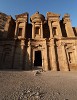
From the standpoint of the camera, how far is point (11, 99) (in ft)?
17.6

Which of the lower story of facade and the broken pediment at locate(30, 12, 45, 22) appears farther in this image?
the broken pediment at locate(30, 12, 45, 22)

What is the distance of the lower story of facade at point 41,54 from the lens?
1833 centimetres

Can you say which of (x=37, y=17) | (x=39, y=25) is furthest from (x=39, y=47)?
(x=37, y=17)

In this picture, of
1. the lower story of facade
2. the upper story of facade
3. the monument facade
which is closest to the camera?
the lower story of facade

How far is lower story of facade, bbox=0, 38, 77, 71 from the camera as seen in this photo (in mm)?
18328

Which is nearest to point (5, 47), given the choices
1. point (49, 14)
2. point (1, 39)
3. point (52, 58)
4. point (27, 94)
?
point (1, 39)

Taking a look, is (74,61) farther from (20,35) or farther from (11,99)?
(11,99)

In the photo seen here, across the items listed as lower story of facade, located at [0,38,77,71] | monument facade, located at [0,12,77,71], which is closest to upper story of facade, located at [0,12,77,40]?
monument facade, located at [0,12,77,71]

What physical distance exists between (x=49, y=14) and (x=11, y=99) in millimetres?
21915

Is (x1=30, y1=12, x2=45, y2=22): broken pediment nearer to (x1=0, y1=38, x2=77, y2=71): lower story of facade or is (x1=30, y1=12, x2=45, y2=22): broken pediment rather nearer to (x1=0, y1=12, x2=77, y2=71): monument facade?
(x1=0, y1=12, x2=77, y2=71): monument facade

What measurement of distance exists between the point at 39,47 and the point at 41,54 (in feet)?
4.76

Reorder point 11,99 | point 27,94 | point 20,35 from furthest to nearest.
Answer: point 20,35 → point 27,94 → point 11,99

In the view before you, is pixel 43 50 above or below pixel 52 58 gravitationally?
above

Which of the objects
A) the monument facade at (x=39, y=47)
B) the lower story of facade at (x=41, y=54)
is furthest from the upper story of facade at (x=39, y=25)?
the lower story of facade at (x=41, y=54)
